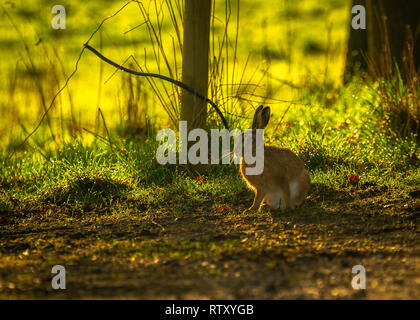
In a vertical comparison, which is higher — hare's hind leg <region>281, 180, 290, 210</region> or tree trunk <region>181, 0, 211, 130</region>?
tree trunk <region>181, 0, 211, 130</region>

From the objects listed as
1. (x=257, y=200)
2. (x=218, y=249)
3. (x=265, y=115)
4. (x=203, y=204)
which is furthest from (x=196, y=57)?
(x=218, y=249)

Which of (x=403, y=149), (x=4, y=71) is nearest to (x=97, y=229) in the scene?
(x=403, y=149)

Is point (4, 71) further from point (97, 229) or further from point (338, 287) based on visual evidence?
point (338, 287)

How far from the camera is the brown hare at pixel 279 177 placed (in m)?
4.19

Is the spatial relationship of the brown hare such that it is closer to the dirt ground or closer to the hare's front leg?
the hare's front leg

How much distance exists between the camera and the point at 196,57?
16.5ft

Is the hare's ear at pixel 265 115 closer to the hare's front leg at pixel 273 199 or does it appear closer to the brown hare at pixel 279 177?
the brown hare at pixel 279 177

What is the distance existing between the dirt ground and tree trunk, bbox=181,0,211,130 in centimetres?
91

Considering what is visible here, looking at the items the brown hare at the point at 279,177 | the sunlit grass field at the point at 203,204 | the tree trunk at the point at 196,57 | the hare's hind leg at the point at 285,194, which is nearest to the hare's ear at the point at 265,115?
the brown hare at the point at 279,177

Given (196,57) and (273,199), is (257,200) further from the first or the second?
(196,57)

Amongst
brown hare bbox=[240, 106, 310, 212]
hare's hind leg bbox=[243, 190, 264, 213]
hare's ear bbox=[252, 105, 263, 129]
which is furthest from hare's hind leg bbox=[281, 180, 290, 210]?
hare's ear bbox=[252, 105, 263, 129]

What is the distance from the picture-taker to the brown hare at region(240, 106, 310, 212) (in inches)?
165

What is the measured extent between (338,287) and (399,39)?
4.38m

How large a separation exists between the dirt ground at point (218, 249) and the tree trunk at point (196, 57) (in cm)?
91
